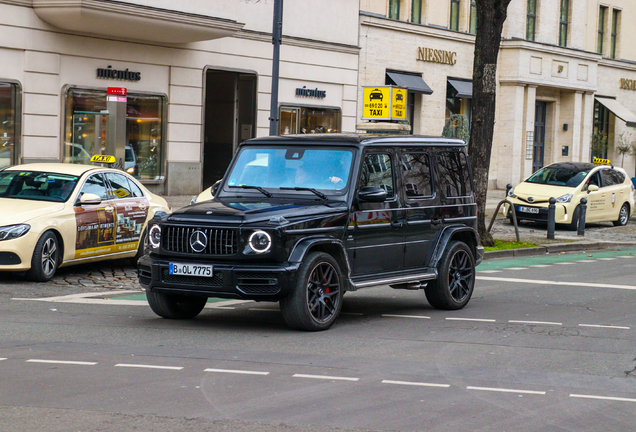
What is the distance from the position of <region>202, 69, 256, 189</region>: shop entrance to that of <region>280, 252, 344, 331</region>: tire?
19919 mm

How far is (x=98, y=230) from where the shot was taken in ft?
42.1

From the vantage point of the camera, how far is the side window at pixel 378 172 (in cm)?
962

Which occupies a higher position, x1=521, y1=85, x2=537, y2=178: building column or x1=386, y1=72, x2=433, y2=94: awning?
x1=386, y1=72, x2=433, y2=94: awning

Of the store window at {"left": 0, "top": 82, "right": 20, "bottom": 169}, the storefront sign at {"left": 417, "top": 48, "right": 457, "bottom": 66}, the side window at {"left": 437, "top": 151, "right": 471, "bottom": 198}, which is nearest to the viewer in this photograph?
the side window at {"left": 437, "top": 151, "right": 471, "bottom": 198}

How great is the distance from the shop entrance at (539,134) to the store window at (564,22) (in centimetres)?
280

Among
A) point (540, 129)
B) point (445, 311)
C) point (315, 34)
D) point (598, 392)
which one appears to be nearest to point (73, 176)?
point (445, 311)

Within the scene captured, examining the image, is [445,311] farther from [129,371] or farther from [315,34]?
[315,34]

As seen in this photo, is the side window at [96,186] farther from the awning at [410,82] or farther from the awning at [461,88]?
the awning at [461,88]

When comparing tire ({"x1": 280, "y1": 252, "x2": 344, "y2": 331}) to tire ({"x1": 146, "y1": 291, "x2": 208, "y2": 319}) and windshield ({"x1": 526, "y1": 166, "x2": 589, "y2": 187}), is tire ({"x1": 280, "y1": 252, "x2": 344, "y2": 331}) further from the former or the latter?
windshield ({"x1": 526, "y1": 166, "x2": 589, "y2": 187})

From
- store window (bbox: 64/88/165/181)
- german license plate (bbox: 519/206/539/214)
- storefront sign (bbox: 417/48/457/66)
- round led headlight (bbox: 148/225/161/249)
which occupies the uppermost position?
storefront sign (bbox: 417/48/457/66)

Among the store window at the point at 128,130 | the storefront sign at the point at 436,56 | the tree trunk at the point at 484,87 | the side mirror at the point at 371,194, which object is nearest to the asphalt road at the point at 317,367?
the side mirror at the point at 371,194

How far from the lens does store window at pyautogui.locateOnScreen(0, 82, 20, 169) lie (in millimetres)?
22516

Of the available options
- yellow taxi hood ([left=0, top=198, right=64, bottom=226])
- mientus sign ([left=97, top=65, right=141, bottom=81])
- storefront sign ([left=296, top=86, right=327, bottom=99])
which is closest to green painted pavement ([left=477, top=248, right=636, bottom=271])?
yellow taxi hood ([left=0, top=198, right=64, bottom=226])

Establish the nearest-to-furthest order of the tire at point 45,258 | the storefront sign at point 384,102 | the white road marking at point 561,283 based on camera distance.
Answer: the tire at point 45,258
the white road marking at point 561,283
the storefront sign at point 384,102
